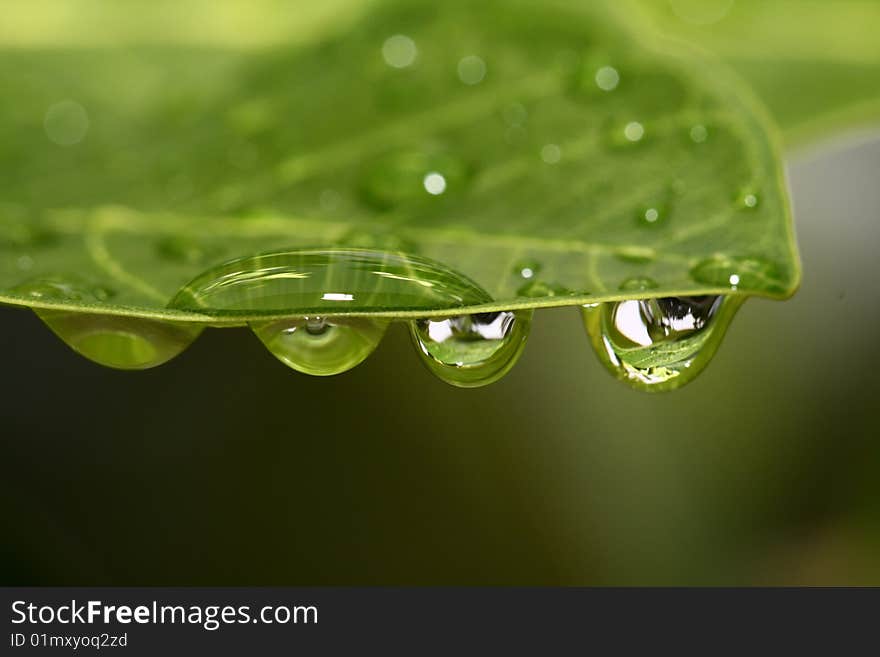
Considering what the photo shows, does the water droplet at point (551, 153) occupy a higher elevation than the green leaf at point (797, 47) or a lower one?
lower

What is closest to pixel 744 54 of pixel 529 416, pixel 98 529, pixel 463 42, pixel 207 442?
pixel 463 42

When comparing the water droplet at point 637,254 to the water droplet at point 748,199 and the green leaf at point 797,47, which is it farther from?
the green leaf at point 797,47

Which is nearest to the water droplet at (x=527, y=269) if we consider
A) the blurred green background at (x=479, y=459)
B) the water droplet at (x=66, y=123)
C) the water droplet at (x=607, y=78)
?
the water droplet at (x=607, y=78)

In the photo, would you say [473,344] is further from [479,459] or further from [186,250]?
[479,459]

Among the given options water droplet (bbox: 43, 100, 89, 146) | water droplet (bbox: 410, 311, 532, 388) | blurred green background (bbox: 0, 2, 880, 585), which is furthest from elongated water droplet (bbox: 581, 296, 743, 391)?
blurred green background (bbox: 0, 2, 880, 585)

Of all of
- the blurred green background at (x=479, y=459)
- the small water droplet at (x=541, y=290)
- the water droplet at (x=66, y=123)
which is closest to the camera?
the small water droplet at (x=541, y=290)

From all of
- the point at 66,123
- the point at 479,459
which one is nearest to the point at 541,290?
the point at 66,123

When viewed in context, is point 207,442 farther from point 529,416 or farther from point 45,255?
point 45,255

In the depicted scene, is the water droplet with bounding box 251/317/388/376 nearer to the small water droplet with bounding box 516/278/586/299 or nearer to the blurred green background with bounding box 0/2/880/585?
the small water droplet with bounding box 516/278/586/299
